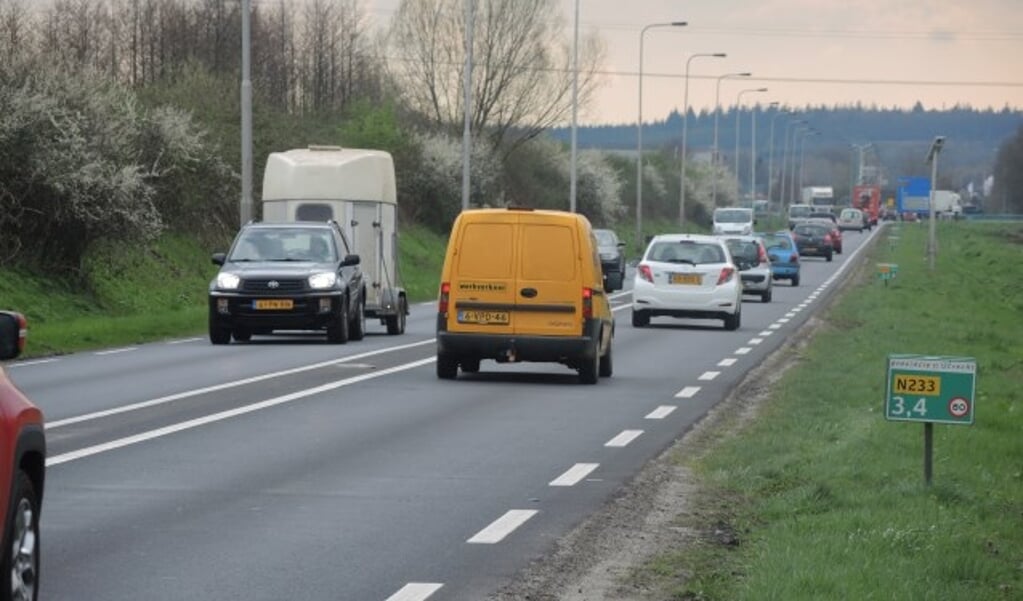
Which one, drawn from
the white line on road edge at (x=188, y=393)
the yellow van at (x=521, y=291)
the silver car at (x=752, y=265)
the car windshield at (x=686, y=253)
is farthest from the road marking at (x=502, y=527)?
the silver car at (x=752, y=265)

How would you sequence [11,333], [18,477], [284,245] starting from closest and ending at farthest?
1. [11,333]
2. [18,477]
3. [284,245]

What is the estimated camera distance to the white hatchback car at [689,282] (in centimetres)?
3450

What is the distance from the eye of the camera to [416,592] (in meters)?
8.87

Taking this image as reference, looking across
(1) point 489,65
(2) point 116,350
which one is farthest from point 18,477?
(1) point 489,65

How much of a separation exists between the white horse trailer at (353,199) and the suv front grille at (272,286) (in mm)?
3880

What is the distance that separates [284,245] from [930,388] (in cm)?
1879

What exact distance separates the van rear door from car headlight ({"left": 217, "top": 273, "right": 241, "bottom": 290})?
7599mm

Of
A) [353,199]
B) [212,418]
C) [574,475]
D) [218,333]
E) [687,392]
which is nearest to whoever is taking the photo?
[574,475]

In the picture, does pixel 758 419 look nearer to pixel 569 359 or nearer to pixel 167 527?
pixel 569 359

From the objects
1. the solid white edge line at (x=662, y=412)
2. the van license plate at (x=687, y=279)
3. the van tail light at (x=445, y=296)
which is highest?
the van tail light at (x=445, y=296)

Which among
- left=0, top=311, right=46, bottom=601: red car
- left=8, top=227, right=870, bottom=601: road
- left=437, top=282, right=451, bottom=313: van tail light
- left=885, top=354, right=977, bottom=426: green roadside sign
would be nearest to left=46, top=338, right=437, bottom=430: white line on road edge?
left=8, top=227, right=870, bottom=601: road

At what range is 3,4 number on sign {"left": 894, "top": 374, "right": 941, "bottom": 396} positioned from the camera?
1227cm

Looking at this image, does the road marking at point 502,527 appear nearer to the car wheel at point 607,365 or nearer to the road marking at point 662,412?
→ the road marking at point 662,412

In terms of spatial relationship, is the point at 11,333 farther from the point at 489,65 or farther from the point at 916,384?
the point at 489,65
